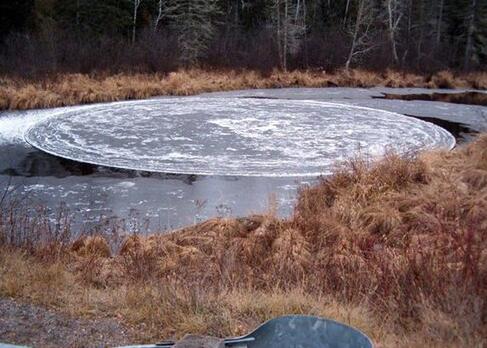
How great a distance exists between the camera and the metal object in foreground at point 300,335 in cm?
266

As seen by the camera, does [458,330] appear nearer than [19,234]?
Yes

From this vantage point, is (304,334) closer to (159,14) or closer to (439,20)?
(159,14)

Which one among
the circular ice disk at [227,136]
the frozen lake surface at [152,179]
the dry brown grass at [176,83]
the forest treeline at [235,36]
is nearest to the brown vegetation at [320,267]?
the frozen lake surface at [152,179]

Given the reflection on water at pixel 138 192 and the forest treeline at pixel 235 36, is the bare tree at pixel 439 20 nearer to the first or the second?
the forest treeline at pixel 235 36

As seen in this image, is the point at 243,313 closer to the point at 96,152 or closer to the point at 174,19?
the point at 96,152

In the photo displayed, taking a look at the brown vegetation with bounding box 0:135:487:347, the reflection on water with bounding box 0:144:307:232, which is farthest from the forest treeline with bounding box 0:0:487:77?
the brown vegetation with bounding box 0:135:487:347

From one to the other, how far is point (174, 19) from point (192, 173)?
2085cm

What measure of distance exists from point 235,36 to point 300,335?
89.4 feet

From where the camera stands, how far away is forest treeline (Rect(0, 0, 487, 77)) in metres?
22.6

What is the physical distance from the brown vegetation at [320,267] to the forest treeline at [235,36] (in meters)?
14.3

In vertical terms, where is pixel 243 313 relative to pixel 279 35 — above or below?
below

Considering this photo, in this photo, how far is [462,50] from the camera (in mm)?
34250

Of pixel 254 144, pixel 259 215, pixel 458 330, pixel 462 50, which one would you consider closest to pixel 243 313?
pixel 458 330

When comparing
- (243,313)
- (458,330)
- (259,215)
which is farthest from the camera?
(259,215)
